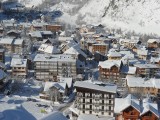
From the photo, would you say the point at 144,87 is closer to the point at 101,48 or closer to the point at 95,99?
the point at 95,99

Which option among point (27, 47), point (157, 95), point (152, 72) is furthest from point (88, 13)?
point (157, 95)

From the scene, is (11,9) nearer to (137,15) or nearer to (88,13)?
(88,13)

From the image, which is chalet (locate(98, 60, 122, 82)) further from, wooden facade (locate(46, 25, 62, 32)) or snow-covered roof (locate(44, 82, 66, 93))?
wooden facade (locate(46, 25, 62, 32))

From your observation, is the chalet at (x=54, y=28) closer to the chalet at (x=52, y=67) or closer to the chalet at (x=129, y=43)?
the chalet at (x=129, y=43)

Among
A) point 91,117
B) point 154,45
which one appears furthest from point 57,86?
point 154,45

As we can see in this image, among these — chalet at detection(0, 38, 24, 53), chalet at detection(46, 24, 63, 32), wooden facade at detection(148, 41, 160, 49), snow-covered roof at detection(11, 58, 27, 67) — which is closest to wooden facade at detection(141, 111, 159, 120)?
snow-covered roof at detection(11, 58, 27, 67)
